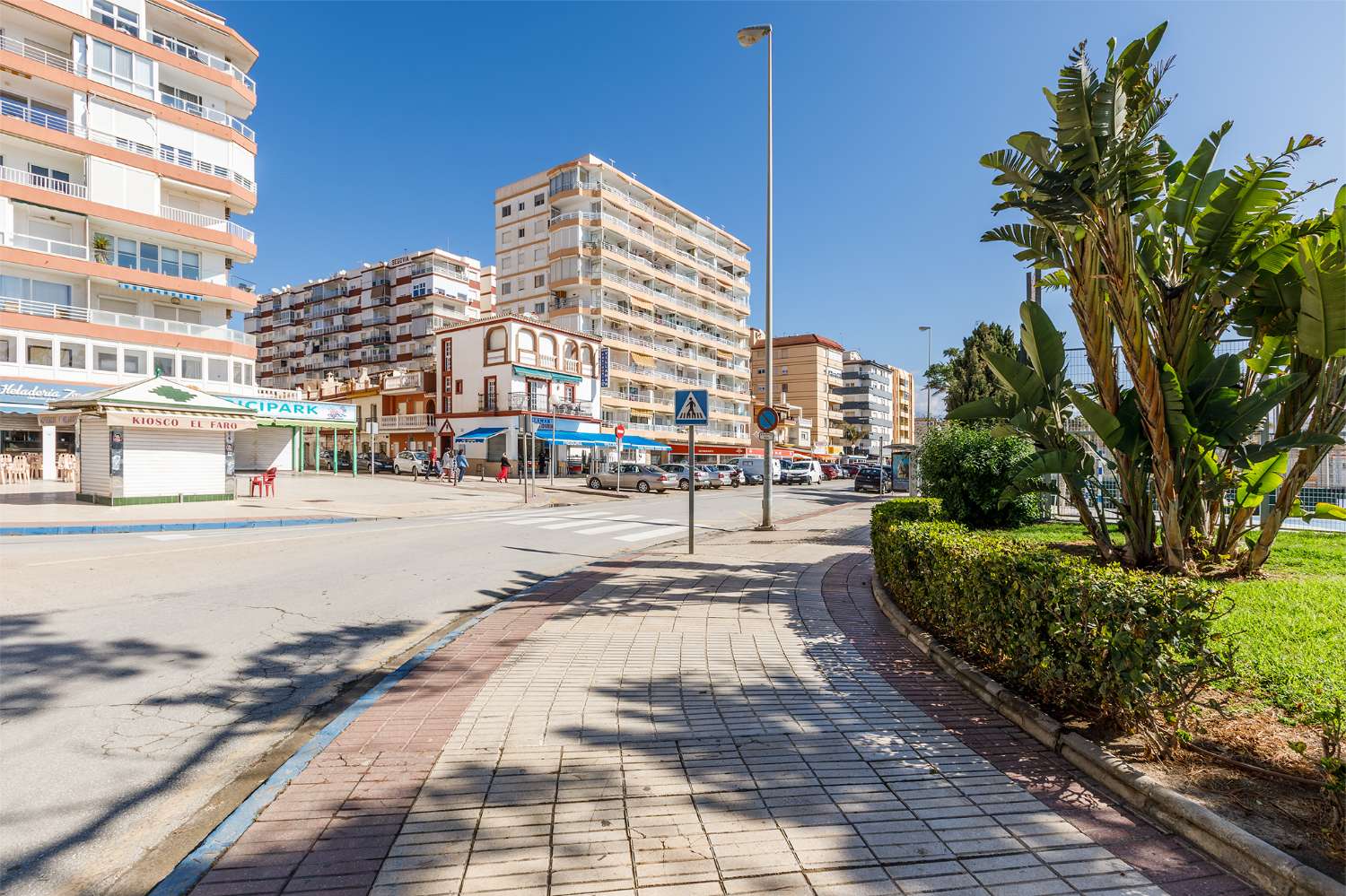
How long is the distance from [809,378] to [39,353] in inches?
3140

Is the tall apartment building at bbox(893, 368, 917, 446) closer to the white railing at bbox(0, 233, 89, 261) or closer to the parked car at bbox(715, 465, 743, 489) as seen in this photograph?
the parked car at bbox(715, 465, 743, 489)

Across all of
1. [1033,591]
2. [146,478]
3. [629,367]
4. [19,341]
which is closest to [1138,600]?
[1033,591]

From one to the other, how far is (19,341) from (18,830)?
3675 centimetres

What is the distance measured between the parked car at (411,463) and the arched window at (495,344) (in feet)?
26.2

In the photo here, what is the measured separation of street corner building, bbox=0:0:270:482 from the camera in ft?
96.9

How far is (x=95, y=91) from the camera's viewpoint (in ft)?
102

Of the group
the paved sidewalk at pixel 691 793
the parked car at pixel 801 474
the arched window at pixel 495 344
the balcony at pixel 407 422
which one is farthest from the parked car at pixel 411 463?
the paved sidewalk at pixel 691 793

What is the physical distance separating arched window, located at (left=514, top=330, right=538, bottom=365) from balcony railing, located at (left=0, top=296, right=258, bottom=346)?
1550cm

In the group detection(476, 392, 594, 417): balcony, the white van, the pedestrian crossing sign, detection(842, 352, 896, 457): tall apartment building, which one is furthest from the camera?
detection(842, 352, 896, 457): tall apartment building

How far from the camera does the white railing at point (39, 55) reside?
2966 cm

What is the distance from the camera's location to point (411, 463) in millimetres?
41406

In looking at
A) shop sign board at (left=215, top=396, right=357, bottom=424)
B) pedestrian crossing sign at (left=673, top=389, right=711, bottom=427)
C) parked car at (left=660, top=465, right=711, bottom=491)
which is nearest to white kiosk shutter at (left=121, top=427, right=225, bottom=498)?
shop sign board at (left=215, top=396, right=357, bottom=424)

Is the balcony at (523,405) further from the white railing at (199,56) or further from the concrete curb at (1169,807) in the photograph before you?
the concrete curb at (1169,807)

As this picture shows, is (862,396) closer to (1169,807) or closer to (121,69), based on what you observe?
(121,69)
